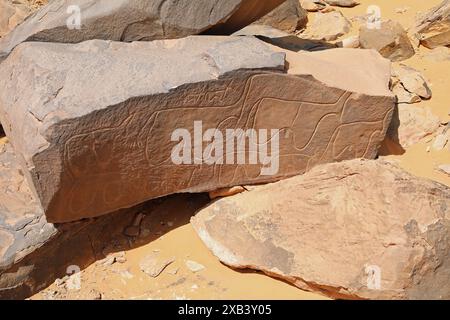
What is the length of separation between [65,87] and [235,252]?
4.43ft

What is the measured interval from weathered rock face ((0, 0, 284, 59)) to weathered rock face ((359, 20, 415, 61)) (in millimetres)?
1922

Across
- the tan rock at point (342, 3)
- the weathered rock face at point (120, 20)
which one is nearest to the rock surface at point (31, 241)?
the weathered rock face at point (120, 20)

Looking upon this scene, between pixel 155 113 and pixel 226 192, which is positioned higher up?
pixel 155 113

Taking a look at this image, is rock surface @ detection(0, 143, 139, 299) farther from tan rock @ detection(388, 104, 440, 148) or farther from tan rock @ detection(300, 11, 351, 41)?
tan rock @ detection(300, 11, 351, 41)

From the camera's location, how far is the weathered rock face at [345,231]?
2896mm

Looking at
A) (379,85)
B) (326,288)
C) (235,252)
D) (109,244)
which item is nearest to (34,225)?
(109,244)

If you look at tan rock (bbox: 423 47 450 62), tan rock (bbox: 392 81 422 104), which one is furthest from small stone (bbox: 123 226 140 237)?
tan rock (bbox: 423 47 450 62)

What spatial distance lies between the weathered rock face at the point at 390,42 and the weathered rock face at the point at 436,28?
0.24 metres

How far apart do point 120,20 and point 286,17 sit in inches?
101

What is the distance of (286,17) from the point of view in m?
5.62

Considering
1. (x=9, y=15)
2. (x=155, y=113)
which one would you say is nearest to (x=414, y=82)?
(x=155, y=113)

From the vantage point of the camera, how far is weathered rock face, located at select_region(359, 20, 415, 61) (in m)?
5.06

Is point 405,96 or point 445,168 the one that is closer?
point 445,168

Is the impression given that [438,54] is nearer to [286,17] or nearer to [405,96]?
[405,96]
